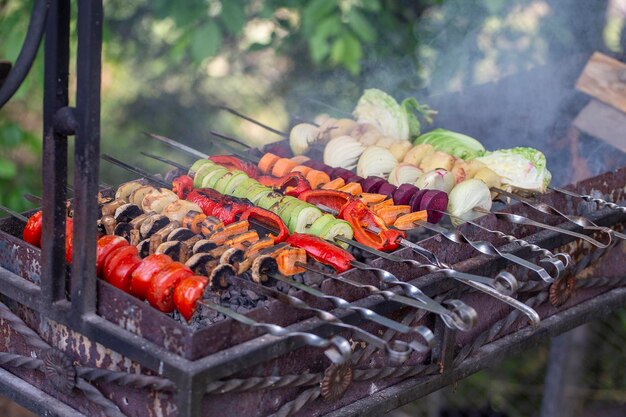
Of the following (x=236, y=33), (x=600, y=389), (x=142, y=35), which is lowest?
(x=600, y=389)

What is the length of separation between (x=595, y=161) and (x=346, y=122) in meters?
1.53

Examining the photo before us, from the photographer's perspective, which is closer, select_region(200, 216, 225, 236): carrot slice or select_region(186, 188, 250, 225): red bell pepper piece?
select_region(200, 216, 225, 236): carrot slice

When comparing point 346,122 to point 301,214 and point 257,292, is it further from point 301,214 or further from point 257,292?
point 257,292

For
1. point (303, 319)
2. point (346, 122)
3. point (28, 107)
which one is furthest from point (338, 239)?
point (28, 107)

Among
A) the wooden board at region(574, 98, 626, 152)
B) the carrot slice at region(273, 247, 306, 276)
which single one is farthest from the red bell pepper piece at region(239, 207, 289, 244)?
the wooden board at region(574, 98, 626, 152)

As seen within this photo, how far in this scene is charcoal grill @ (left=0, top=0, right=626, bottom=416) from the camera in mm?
2762

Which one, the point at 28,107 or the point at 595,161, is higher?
the point at 595,161

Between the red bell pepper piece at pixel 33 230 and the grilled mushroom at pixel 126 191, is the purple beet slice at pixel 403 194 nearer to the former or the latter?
the grilled mushroom at pixel 126 191

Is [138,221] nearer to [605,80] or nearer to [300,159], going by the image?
[300,159]

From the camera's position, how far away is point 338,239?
3.47 m

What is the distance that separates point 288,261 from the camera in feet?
10.6

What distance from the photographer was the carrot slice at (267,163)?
4.32 m

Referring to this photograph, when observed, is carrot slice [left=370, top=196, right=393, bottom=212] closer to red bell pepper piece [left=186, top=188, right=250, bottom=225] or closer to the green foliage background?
red bell pepper piece [left=186, top=188, right=250, bottom=225]

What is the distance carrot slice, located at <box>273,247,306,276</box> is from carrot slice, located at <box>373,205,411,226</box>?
0.61 metres
